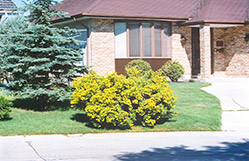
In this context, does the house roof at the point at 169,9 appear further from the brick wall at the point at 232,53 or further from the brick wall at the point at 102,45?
the brick wall at the point at 232,53

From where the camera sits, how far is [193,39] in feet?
71.6

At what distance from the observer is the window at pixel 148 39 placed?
1992 cm

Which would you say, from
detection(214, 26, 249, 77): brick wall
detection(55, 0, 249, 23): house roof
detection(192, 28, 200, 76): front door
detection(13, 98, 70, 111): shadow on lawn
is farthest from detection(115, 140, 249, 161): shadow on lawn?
detection(214, 26, 249, 77): brick wall

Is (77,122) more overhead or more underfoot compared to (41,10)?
more underfoot

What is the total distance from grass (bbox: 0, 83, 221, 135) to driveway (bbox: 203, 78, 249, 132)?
291 millimetres

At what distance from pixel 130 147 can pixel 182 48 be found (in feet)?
47.6

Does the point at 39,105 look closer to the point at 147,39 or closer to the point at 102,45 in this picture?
the point at 102,45

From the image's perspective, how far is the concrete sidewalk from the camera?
6.94 meters

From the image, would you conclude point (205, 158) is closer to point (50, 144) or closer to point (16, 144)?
point (50, 144)

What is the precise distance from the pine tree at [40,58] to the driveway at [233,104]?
5286mm

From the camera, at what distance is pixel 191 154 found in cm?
721

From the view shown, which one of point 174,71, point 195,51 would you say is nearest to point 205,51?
point 195,51

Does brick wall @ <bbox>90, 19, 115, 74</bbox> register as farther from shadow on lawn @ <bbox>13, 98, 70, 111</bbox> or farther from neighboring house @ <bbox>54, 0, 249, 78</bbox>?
shadow on lawn @ <bbox>13, 98, 70, 111</bbox>

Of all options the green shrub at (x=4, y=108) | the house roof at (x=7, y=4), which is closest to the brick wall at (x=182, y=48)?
the house roof at (x=7, y=4)
